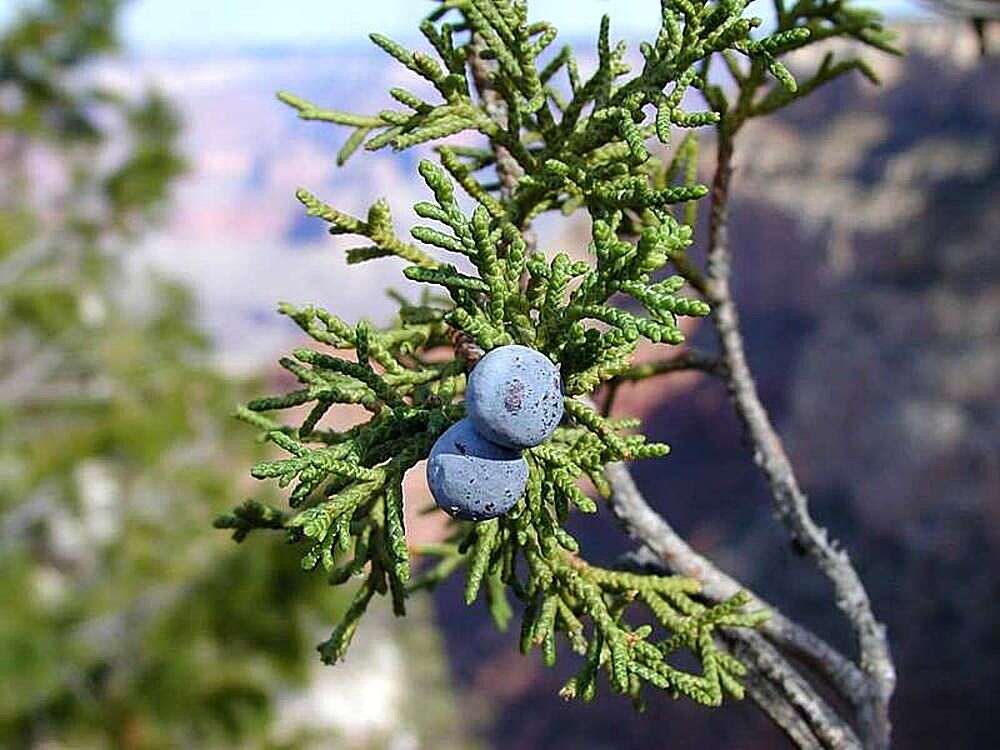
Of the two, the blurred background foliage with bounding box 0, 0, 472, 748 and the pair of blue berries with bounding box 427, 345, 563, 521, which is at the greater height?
the pair of blue berries with bounding box 427, 345, 563, 521

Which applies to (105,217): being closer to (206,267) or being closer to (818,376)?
(818,376)

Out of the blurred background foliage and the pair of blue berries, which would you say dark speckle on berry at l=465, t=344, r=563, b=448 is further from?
the blurred background foliage

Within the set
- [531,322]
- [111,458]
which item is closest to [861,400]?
[111,458]

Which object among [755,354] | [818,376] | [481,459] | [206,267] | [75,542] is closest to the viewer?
[481,459]

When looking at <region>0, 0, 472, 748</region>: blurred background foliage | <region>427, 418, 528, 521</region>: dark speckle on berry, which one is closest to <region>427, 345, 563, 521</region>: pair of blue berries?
<region>427, 418, 528, 521</region>: dark speckle on berry

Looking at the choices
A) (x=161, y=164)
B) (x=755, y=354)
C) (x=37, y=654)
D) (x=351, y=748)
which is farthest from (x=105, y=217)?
(x=755, y=354)

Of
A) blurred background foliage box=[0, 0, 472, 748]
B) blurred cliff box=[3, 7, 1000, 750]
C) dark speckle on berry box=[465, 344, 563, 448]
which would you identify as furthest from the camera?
blurred cliff box=[3, 7, 1000, 750]
